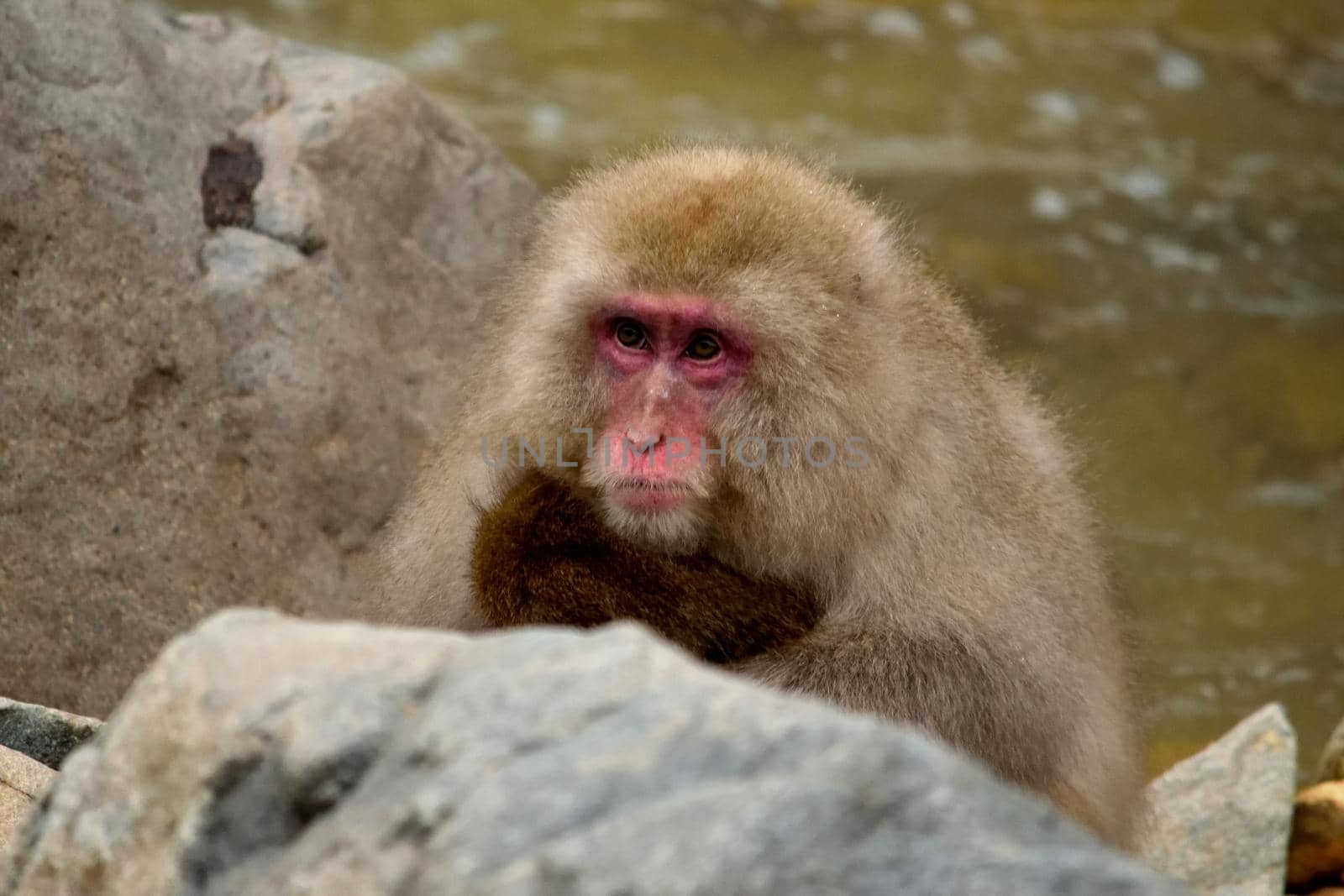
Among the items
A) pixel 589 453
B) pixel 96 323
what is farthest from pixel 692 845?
pixel 96 323

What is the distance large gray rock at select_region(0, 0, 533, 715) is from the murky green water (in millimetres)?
2499

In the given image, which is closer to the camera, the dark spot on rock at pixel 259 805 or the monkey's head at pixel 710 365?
the dark spot on rock at pixel 259 805

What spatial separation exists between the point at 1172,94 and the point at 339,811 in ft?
38.9

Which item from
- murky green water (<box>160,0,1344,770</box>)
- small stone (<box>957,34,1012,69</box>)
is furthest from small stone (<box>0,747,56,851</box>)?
small stone (<box>957,34,1012,69</box>)

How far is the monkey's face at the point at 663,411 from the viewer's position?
145 inches

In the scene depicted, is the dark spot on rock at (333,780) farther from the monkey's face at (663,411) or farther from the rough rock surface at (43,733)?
the rough rock surface at (43,733)

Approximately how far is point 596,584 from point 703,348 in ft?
1.83

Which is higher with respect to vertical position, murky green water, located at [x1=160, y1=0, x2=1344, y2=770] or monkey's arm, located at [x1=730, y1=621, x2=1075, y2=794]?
monkey's arm, located at [x1=730, y1=621, x2=1075, y2=794]

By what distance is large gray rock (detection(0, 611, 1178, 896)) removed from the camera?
197cm

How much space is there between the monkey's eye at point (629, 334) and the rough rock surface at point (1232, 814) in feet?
6.79

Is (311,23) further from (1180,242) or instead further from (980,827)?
(980,827)

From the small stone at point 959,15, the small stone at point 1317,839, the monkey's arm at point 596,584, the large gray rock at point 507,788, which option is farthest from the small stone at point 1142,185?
the large gray rock at point 507,788

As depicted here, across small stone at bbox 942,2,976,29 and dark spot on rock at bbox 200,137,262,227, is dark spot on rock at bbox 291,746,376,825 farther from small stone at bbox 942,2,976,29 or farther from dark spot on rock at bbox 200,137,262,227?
small stone at bbox 942,2,976,29

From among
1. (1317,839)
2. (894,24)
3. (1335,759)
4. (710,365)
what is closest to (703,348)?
(710,365)
